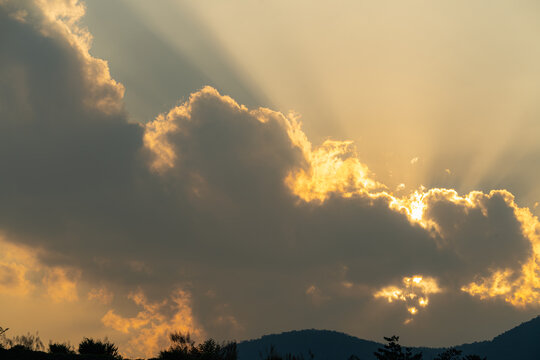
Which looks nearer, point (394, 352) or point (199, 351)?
point (199, 351)

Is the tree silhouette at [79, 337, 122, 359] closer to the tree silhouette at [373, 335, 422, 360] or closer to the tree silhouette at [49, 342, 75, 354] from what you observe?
the tree silhouette at [49, 342, 75, 354]

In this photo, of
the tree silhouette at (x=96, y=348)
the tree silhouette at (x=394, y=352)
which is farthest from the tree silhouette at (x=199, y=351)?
the tree silhouette at (x=394, y=352)

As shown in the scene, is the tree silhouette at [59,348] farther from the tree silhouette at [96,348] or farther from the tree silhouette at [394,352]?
the tree silhouette at [394,352]

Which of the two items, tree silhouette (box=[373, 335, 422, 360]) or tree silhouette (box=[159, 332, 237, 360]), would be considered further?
tree silhouette (box=[373, 335, 422, 360])

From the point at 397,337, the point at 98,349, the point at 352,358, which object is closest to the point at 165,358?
the point at 98,349

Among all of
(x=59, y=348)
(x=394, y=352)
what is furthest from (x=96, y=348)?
(x=394, y=352)

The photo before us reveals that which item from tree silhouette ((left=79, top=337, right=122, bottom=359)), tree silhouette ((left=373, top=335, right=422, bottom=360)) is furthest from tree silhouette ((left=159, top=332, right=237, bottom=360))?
tree silhouette ((left=373, top=335, right=422, bottom=360))

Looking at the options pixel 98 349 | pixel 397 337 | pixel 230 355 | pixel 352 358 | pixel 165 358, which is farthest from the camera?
pixel 397 337

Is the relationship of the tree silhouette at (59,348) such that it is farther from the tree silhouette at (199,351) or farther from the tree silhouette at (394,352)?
the tree silhouette at (394,352)

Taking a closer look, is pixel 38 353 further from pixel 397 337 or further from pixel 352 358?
pixel 397 337

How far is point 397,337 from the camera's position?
44.2 metres

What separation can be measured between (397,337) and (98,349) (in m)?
27.3

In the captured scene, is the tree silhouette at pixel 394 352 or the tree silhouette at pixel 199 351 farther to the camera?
the tree silhouette at pixel 394 352

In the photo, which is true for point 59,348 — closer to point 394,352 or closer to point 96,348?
point 96,348
